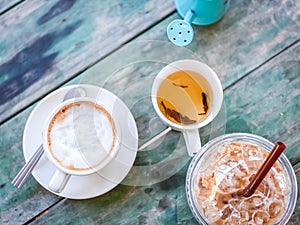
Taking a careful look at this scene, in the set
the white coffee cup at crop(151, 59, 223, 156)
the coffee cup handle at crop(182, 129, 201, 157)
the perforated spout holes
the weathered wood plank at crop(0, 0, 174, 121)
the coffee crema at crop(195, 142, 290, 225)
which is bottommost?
the coffee crema at crop(195, 142, 290, 225)

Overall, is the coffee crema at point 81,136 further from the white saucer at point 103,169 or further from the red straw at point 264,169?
the red straw at point 264,169

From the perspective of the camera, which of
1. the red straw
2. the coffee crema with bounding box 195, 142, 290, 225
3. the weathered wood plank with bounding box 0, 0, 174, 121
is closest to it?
the red straw

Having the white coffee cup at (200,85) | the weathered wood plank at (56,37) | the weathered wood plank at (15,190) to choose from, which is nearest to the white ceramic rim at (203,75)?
the white coffee cup at (200,85)

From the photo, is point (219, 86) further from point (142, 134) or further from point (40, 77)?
point (40, 77)

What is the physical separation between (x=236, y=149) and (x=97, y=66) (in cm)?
27

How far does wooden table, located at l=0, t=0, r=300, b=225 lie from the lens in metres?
→ 1.05

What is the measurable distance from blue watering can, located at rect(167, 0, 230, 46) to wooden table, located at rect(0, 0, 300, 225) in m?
0.01

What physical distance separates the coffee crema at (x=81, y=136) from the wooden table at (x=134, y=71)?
0.05 meters

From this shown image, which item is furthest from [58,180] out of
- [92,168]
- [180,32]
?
[180,32]

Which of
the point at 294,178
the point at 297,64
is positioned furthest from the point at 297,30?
the point at 294,178

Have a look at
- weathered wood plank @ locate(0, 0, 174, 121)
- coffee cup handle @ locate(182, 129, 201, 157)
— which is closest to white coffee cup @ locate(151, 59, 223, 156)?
coffee cup handle @ locate(182, 129, 201, 157)

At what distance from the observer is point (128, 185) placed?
1049mm

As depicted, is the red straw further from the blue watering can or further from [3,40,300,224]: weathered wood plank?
the blue watering can

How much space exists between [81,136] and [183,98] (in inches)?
6.9
